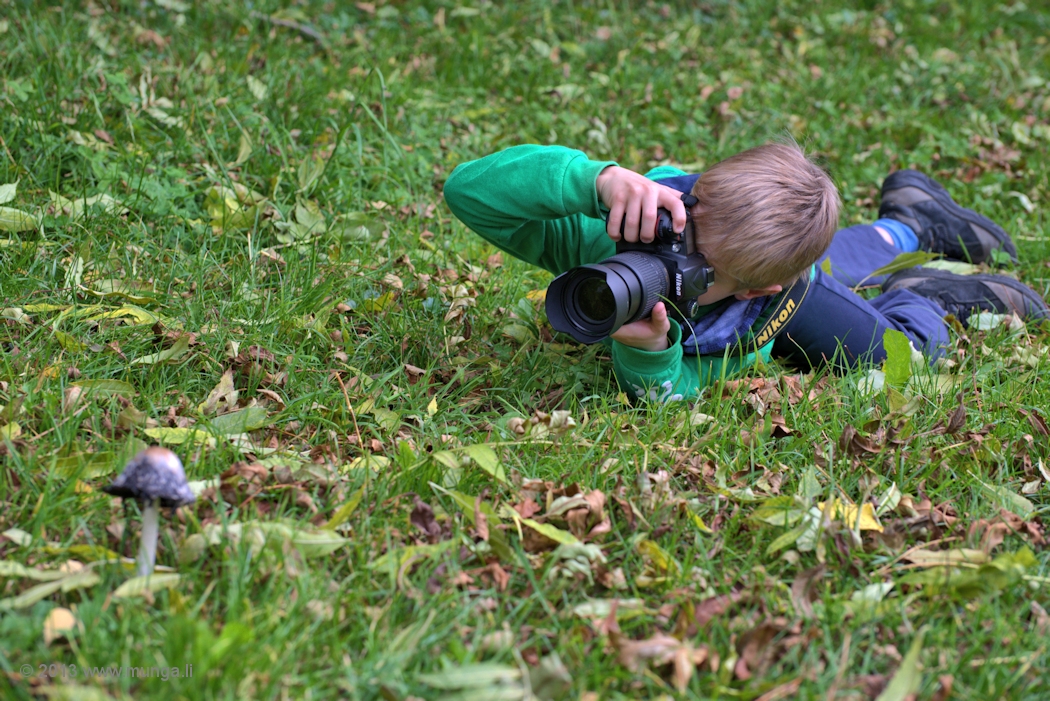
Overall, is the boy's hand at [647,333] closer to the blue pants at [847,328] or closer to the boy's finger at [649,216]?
the boy's finger at [649,216]

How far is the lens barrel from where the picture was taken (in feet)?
6.72

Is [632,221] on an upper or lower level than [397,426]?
upper

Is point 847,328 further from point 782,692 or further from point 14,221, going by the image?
point 14,221

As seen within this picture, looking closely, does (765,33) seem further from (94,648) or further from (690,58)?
(94,648)

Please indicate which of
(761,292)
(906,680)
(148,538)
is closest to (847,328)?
(761,292)

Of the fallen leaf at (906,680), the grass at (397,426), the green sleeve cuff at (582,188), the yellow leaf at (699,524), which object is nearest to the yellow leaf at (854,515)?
the grass at (397,426)

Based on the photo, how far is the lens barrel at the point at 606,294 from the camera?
6.72ft

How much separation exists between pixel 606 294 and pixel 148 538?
3.68ft

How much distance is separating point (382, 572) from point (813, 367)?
165 cm

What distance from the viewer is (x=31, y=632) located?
142 centimetres

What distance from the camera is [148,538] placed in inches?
59.7

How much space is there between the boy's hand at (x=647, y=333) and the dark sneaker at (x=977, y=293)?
138cm

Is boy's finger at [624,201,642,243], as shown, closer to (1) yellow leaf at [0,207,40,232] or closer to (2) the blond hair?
(2) the blond hair

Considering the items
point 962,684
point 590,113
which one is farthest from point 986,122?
point 962,684
